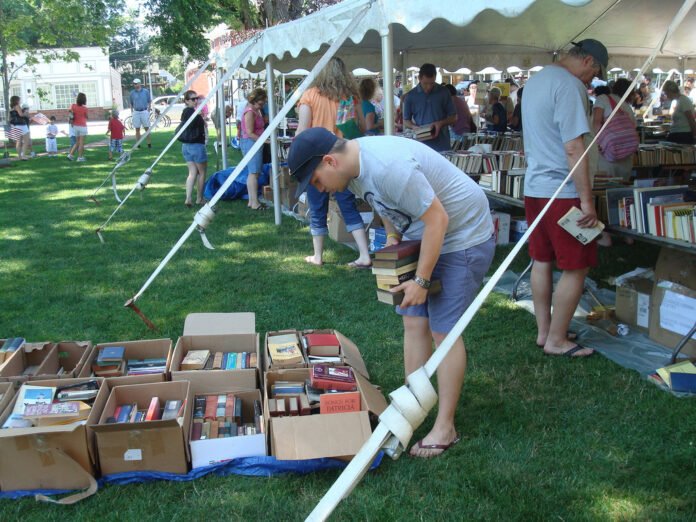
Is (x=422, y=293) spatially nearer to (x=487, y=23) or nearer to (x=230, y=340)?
(x=230, y=340)

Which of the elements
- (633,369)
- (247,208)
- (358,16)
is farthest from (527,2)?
(247,208)

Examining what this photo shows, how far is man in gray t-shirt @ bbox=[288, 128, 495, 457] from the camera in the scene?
253 cm

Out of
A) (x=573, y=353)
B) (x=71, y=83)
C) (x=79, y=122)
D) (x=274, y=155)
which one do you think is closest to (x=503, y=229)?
(x=274, y=155)

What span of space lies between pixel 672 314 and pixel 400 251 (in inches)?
97.4

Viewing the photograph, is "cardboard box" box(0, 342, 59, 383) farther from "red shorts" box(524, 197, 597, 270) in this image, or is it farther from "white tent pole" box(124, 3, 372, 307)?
"red shorts" box(524, 197, 597, 270)

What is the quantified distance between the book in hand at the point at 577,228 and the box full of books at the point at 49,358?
279 cm

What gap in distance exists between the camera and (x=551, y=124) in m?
3.88

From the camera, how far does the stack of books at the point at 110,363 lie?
3643 mm

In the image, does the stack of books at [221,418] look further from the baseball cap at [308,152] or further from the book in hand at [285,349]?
the baseball cap at [308,152]

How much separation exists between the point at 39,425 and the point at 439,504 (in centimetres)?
177

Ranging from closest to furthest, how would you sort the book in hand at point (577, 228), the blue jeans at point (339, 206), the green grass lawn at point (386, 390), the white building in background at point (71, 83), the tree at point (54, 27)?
the green grass lawn at point (386, 390), the book in hand at point (577, 228), the blue jeans at point (339, 206), the tree at point (54, 27), the white building in background at point (71, 83)

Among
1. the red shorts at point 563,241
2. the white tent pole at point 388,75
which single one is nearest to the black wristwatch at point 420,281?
the red shorts at point 563,241

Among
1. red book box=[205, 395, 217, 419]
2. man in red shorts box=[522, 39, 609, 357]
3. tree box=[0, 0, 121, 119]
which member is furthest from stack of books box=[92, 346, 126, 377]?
tree box=[0, 0, 121, 119]

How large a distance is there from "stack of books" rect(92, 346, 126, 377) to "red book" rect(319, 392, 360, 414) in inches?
47.8
